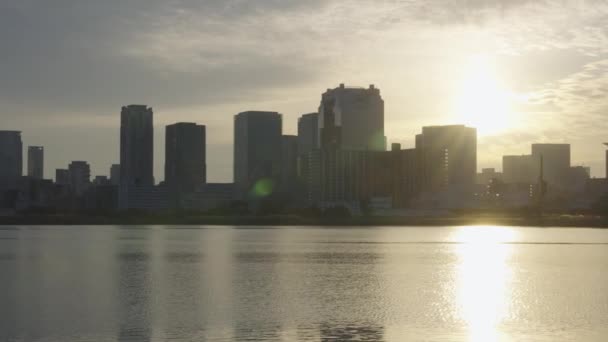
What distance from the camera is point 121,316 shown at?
50.4 meters

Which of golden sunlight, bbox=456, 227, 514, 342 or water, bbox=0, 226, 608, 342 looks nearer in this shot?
water, bbox=0, 226, 608, 342

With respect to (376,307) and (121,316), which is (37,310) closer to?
(121,316)

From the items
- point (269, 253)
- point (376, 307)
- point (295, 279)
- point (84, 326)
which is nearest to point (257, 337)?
point (84, 326)

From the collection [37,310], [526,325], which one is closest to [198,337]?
[37,310]

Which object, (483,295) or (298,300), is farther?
(483,295)

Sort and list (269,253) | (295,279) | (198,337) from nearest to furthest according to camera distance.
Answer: (198,337) < (295,279) < (269,253)

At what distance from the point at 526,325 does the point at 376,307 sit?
11.1 metres

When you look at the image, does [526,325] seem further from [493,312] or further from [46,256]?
[46,256]

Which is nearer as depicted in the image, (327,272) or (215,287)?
(215,287)

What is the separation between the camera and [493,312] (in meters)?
54.3

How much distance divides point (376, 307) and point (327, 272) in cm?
2962

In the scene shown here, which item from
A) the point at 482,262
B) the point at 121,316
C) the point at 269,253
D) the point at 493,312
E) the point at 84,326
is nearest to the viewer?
the point at 84,326

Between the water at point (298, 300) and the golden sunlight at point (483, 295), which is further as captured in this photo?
the golden sunlight at point (483, 295)

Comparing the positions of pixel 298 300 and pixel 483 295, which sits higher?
pixel 298 300
